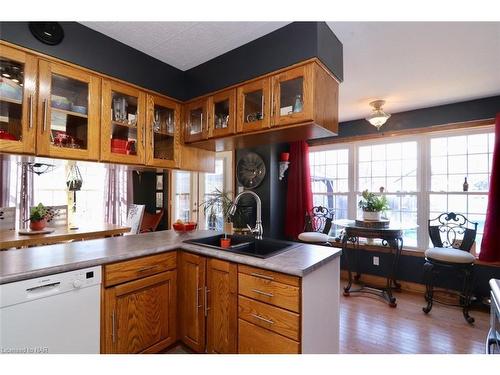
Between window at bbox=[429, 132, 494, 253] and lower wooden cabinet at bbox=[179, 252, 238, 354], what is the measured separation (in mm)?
3204

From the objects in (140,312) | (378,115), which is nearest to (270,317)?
(140,312)

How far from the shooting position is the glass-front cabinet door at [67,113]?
1.65 m

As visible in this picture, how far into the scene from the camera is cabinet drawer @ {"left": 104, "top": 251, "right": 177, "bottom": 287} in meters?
1.52

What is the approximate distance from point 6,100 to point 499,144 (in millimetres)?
4483

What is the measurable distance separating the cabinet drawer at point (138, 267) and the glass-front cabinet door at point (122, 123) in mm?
852

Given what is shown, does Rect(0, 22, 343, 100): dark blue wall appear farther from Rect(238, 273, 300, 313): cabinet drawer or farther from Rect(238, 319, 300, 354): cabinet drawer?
Rect(238, 319, 300, 354): cabinet drawer

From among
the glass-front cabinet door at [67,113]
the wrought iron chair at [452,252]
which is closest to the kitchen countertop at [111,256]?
the glass-front cabinet door at [67,113]

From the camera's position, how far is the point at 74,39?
1.79m

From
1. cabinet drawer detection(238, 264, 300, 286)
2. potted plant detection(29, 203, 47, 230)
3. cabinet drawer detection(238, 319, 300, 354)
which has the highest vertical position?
potted plant detection(29, 203, 47, 230)

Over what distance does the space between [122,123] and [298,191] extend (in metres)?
2.91

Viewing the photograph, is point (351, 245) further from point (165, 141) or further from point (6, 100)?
point (6, 100)

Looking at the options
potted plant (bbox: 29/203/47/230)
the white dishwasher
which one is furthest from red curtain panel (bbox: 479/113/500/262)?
potted plant (bbox: 29/203/47/230)

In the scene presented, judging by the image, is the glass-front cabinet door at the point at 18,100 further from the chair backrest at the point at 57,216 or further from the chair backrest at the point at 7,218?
the chair backrest at the point at 7,218

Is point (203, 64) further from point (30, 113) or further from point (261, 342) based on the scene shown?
point (261, 342)
